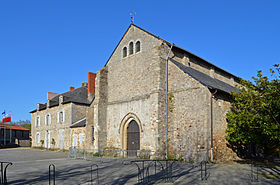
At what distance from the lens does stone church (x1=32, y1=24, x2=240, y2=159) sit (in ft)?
54.0

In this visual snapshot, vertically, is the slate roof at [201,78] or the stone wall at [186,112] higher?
the slate roof at [201,78]

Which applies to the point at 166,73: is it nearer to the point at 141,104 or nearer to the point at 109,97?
the point at 141,104

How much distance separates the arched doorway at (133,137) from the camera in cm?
2008

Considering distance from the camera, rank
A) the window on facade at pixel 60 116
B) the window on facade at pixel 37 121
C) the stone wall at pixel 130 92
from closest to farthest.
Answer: the stone wall at pixel 130 92
the window on facade at pixel 60 116
the window on facade at pixel 37 121

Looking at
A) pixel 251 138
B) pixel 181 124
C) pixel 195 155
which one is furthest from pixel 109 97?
pixel 251 138

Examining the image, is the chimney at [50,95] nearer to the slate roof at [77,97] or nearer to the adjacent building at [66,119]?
the adjacent building at [66,119]

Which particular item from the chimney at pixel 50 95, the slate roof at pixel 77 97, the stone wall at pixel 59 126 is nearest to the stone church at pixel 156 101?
the stone wall at pixel 59 126

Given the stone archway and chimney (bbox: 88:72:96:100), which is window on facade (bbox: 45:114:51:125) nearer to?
chimney (bbox: 88:72:96:100)

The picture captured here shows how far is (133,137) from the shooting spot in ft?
67.3

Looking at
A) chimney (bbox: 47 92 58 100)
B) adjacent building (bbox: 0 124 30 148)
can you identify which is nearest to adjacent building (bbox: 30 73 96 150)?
chimney (bbox: 47 92 58 100)

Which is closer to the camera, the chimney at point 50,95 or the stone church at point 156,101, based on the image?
the stone church at point 156,101

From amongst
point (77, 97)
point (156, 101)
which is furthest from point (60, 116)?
point (156, 101)

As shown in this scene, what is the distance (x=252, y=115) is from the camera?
1316cm

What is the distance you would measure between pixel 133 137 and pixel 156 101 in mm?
4345
